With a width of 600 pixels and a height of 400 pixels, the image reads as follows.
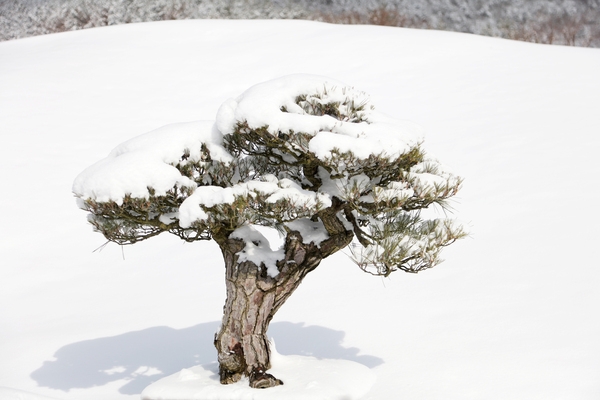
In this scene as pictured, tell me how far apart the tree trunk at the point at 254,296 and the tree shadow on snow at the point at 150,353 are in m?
0.91

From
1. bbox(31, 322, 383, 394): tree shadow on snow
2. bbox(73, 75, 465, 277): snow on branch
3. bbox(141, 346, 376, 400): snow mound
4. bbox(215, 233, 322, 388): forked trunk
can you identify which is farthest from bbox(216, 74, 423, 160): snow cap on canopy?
bbox(31, 322, 383, 394): tree shadow on snow

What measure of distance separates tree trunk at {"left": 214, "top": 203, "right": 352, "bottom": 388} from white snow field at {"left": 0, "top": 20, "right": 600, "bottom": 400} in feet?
2.35

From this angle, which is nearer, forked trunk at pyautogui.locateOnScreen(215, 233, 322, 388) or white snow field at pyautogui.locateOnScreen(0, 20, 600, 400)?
forked trunk at pyautogui.locateOnScreen(215, 233, 322, 388)

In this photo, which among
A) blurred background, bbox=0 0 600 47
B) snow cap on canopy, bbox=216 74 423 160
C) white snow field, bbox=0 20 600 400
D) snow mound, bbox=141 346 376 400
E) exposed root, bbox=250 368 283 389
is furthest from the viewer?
blurred background, bbox=0 0 600 47

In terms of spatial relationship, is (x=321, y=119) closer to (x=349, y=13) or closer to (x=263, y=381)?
(x=263, y=381)

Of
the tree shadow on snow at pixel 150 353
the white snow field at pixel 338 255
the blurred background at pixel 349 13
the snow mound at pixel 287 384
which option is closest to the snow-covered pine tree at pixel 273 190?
the snow mound at pixel 287 384

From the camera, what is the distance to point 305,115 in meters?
4.40

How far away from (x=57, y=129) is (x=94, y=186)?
7972 mm

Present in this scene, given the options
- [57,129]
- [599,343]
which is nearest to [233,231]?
[599,343]

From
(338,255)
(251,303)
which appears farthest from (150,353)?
(338,255)

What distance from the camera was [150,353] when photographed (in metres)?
6.43

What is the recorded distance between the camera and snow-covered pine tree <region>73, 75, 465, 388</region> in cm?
434

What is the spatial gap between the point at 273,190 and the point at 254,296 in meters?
0.84

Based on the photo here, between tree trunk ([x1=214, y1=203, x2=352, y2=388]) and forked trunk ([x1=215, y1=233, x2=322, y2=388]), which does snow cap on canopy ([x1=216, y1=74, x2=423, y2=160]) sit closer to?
tree trunk ([x1=214, y1=203, x2=352, y2=388])
